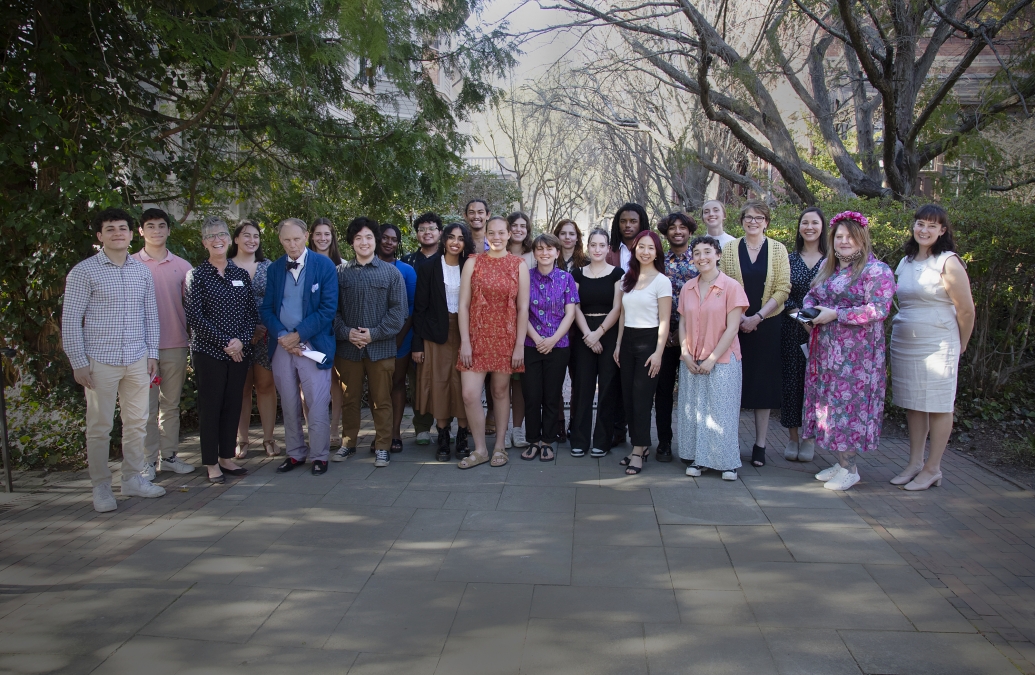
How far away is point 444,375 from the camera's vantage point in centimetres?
624

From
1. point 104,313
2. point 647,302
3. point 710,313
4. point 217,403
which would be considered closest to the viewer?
point 104,313

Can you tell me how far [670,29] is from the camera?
11852 mm

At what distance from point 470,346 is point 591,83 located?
10.7m

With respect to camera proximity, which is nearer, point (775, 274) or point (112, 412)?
point (112, 412)

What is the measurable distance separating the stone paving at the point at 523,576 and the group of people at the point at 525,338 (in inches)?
16.7

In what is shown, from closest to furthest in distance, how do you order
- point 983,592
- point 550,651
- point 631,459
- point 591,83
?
point 550,651, point 983,592, point 631,459, point 591,83

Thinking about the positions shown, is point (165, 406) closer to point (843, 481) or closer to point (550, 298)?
point (550, 298)

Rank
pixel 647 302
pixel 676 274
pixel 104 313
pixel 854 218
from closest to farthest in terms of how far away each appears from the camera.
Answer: pixel 104 313, pixel 854 218, pixel 647 302, pixel 676 274

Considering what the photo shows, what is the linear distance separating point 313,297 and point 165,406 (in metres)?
1.46

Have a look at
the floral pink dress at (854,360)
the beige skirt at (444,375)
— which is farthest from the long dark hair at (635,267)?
the beige skirt at (444,375)

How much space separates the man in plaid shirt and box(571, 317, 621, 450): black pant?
3297mm

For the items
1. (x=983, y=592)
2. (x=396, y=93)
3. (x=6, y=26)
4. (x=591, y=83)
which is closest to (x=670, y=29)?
(x=591, y=83)

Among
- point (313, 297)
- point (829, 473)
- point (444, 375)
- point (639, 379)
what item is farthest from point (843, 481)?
point (313, 297)

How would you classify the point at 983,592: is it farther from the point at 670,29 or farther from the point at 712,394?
the point at 670,29
